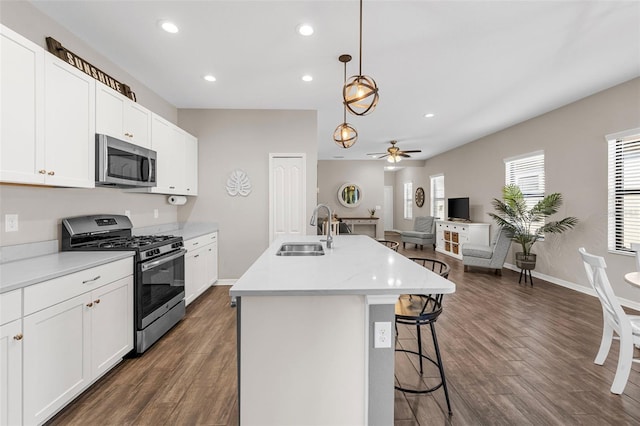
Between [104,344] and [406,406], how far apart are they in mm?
2150

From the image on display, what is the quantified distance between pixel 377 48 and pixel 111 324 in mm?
3333

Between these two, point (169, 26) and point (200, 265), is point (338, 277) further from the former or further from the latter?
point (200, 265)

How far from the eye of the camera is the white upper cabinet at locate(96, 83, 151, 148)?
246 centimetres

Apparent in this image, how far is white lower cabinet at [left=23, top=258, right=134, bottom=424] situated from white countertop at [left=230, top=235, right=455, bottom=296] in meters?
1.15

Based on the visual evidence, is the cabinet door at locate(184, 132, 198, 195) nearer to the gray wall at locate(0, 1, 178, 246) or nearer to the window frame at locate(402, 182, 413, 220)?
the gray wall at locate(0, 1, 178, 246)

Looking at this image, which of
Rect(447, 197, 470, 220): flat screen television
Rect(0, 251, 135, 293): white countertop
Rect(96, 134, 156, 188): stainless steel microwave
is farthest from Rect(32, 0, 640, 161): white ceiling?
Rect(447, 197, 470, 220): flat screen television

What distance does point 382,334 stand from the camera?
1472mm

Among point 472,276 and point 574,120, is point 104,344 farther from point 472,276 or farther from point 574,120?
point 574,120

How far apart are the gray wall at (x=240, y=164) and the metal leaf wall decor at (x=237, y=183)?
7cm

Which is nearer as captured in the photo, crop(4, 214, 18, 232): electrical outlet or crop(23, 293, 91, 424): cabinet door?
crop(23, 293, 91, 424): cabinet door

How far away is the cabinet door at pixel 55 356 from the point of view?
60.3 inches

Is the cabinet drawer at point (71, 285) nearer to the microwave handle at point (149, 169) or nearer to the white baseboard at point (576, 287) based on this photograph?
the microwave handle at point (149, 169)

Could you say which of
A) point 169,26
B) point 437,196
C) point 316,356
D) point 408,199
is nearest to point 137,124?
point 169,26

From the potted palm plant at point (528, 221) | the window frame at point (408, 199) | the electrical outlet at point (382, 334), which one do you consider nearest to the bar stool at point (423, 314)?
the electrical outlet at point (382, 334)
